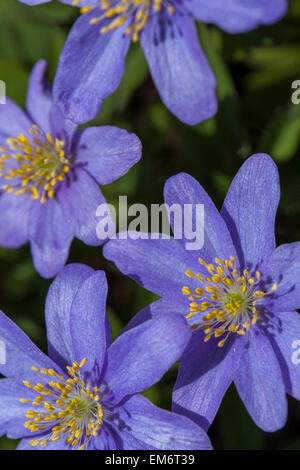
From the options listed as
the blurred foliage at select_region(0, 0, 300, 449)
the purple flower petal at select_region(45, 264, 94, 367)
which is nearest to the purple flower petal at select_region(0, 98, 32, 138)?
the blurred foliage at select_region(0, 0, 300, 449)

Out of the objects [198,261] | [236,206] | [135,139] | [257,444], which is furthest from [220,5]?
[257,444]

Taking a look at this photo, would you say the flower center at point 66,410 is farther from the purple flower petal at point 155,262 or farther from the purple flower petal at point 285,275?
the purple flower petal at point 285,275

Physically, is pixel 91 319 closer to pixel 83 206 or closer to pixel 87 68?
pixel 83 206

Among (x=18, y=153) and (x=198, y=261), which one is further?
(x=18, y=153)

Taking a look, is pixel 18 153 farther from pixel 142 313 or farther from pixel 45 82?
pixel 142 313

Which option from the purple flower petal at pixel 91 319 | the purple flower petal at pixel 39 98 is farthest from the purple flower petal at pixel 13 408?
the purple flower petal at pixel 39 98
